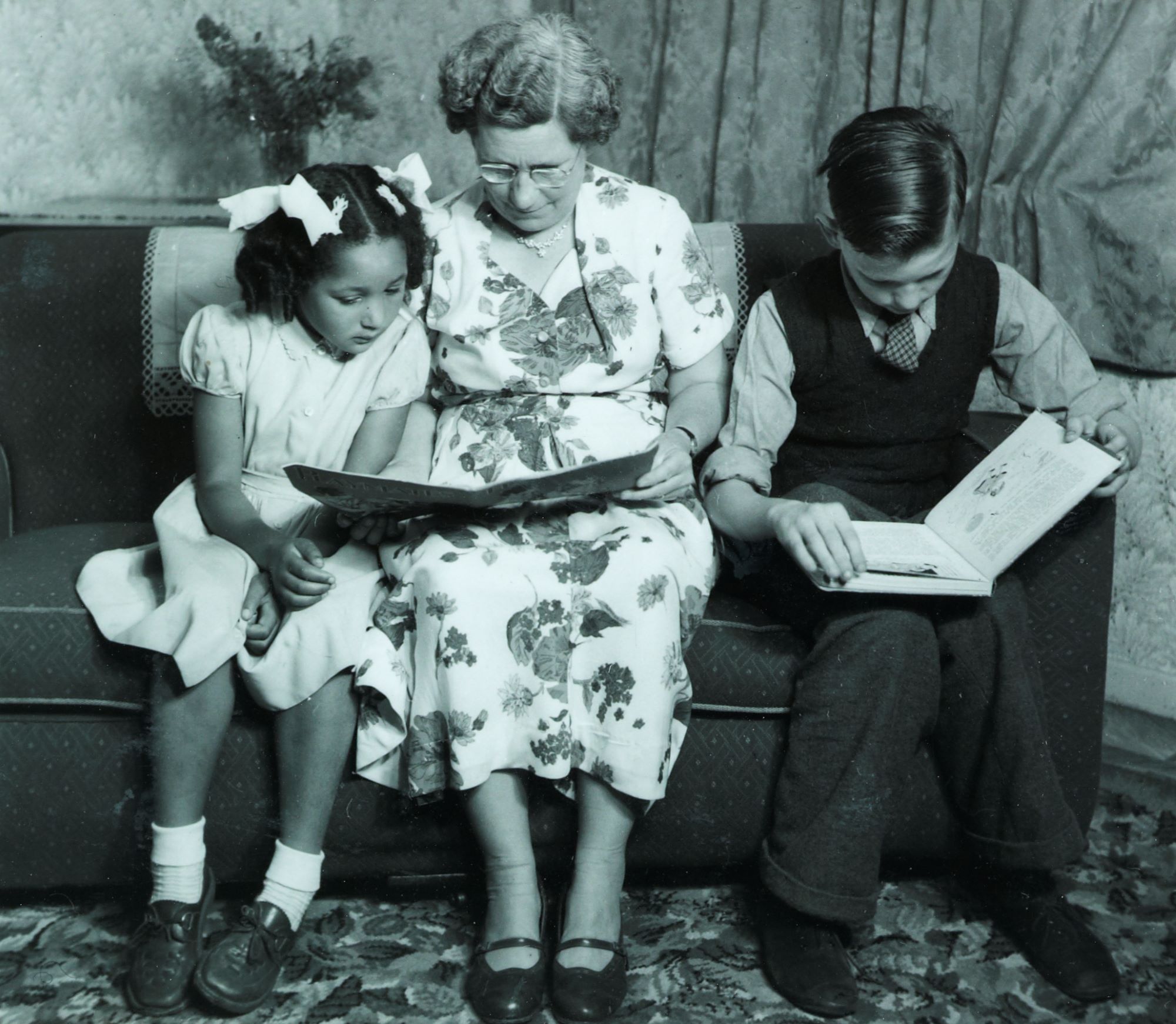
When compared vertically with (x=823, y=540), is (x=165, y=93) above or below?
above

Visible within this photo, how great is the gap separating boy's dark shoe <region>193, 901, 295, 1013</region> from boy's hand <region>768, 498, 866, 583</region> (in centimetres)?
78

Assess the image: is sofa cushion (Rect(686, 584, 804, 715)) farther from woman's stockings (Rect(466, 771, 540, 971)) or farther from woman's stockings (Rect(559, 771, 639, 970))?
woman's stockings (Rect(466, 771, 540, 971))

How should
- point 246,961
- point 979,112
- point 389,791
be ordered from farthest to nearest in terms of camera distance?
point 979,112 → point 389,791 → point 246,961

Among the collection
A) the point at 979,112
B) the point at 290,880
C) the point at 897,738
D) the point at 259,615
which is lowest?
the point at 290,880

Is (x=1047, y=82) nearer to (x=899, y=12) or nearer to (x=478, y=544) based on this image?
(x=899, y=12)

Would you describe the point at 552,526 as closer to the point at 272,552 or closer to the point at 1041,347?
the point at 272,552

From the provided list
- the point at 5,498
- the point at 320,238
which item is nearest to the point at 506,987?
the point at 320,238

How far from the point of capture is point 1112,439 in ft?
5.11

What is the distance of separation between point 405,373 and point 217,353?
0.26 m

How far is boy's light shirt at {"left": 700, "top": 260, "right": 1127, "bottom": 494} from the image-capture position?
5.64ft

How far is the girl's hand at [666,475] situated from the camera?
1.56 meters

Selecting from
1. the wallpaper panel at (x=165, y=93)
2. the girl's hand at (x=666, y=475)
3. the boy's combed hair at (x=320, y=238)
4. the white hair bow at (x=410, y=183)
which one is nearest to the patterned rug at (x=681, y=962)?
the girl's hand at (x=666, y=475)

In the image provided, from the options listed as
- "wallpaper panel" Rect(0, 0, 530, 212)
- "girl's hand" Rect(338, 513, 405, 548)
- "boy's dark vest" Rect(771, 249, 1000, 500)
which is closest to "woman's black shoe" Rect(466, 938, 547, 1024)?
"girl's hand" Rect(338, 513, 405, 548)

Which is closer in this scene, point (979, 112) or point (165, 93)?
point (979, 112)
